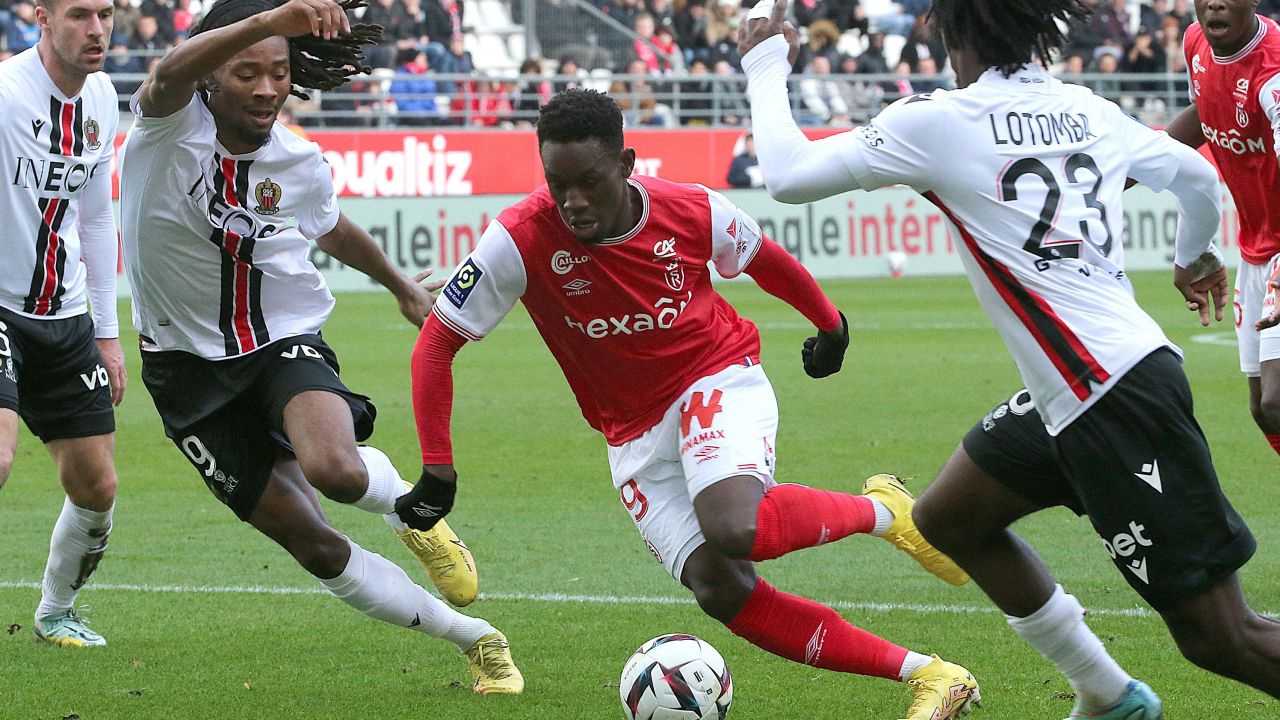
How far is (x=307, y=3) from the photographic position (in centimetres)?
487

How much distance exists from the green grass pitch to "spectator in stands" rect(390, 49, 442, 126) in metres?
13.7

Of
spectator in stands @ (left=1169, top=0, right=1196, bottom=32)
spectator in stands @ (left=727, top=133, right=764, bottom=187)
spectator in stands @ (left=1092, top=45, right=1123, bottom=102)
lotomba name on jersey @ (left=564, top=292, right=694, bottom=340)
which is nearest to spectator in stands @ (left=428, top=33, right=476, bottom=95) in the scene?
spectator in stands @ (left=727, top=133, right=764, bottom=187)

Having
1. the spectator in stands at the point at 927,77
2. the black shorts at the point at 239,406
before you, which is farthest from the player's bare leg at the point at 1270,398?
the spectator in stands at the point at 927,77

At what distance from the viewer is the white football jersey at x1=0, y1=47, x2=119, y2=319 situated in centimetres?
593

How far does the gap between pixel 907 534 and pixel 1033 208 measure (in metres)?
1.48

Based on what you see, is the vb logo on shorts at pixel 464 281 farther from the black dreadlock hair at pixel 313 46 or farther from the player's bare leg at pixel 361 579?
the black dreadlock hair at pixel 313 46

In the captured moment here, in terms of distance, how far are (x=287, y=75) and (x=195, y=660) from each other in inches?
82.8

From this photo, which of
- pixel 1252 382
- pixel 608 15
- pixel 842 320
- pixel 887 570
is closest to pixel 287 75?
pixel 842 320

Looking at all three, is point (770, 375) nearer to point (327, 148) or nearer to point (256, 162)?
point (256, 162)

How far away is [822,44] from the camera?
1144 inches

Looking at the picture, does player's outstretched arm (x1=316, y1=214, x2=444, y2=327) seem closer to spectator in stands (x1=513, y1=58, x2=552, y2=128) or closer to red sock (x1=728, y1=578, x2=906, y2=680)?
red sock (x1=728, y1=578, x2=906, y2=680)

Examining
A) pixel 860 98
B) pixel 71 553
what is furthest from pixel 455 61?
pixel 71 553

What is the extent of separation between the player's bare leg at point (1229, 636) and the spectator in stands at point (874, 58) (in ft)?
83.8

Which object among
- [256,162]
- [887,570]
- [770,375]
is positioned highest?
[256,162]
